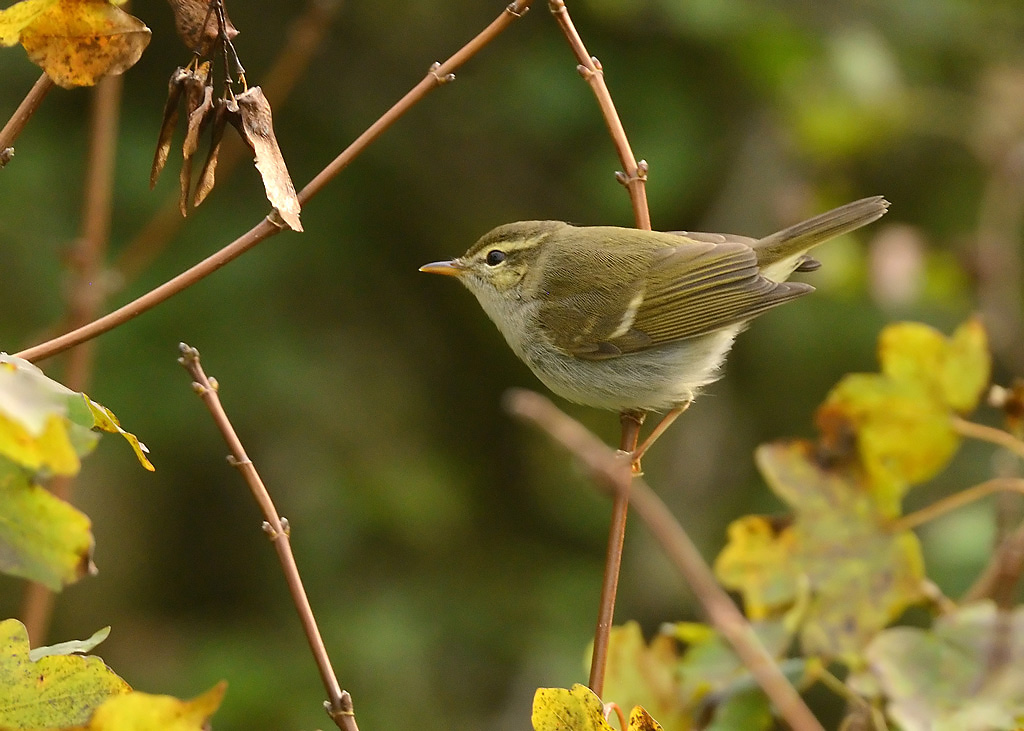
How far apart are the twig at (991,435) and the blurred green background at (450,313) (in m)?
1.97

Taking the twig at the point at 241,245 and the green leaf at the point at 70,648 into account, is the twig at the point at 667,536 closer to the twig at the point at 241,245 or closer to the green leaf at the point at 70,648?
the twig at the point at 241,245

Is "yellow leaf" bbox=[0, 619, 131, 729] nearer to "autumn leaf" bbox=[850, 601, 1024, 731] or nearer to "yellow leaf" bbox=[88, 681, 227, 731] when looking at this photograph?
"yellow leaf" bbox=[88, 681, 227, 731]

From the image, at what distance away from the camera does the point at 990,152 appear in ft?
13.8

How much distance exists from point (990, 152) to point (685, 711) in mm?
3130

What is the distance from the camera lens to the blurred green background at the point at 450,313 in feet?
14.6

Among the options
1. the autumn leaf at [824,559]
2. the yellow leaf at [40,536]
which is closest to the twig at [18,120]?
the yellow leaf at [40,536]

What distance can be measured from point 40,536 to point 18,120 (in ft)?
1.82

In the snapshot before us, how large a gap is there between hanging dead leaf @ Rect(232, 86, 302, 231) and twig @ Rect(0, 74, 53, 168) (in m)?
0.23

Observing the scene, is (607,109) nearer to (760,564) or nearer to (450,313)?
(760,564)

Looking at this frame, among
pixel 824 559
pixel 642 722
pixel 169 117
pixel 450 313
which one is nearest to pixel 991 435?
pixel 824 559

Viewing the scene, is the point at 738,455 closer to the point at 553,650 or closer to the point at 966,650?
the point at 553,650

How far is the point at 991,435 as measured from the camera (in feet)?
6.15

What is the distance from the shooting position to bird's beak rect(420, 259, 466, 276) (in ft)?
10.6

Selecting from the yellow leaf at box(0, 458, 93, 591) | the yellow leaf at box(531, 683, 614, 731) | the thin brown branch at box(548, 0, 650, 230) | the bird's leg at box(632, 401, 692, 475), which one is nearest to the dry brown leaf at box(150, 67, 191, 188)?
the yellow leaf at box(0, 458, 93, 591)
